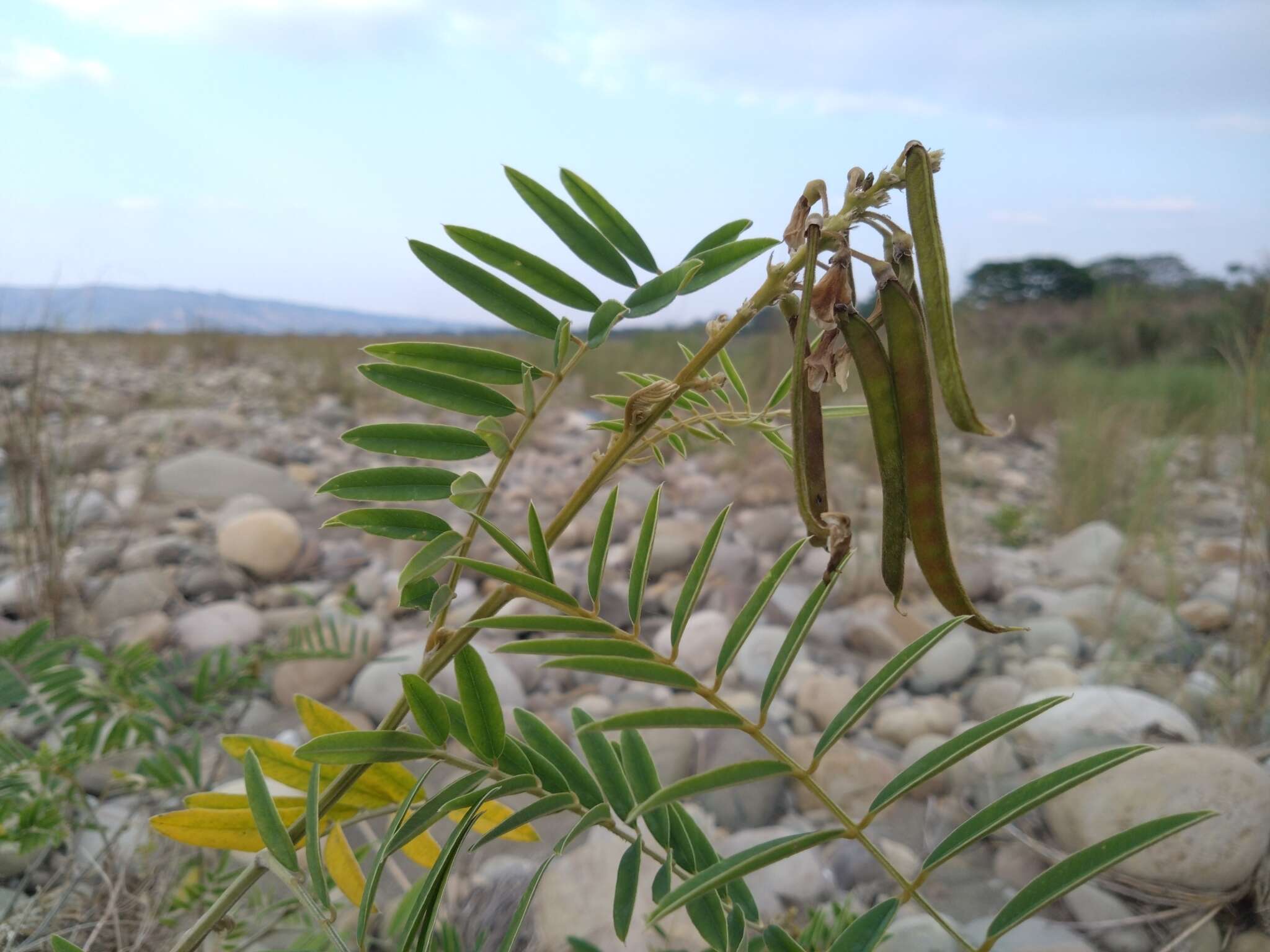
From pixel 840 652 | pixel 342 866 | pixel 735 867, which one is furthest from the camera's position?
pixel 840 652

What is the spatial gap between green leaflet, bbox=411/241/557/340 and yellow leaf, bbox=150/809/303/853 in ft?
1.05

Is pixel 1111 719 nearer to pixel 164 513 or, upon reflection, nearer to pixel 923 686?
pixel 923 686

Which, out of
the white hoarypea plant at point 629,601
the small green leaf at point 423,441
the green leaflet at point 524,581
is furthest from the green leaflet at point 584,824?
the small green leaf at point 423,441

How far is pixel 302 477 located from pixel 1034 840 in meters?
3.39

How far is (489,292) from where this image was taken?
0.48m

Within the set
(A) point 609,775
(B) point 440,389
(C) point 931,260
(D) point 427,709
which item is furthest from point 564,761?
(C) point 931,260

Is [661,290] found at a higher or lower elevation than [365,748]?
higher

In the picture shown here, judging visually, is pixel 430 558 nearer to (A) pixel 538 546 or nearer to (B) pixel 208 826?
(A) pixel 538 546

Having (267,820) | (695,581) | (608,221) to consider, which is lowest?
(267,820)

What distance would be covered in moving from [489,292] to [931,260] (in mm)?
243

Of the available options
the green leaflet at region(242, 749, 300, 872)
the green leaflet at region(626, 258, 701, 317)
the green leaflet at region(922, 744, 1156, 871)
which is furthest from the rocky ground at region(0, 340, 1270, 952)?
the green leaflet at region(242, 749, 300, 872)

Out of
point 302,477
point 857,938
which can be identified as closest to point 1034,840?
point 857,938

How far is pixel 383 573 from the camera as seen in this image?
2719 mm

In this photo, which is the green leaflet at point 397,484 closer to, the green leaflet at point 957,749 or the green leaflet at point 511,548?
the green leaflet at point 511,548
